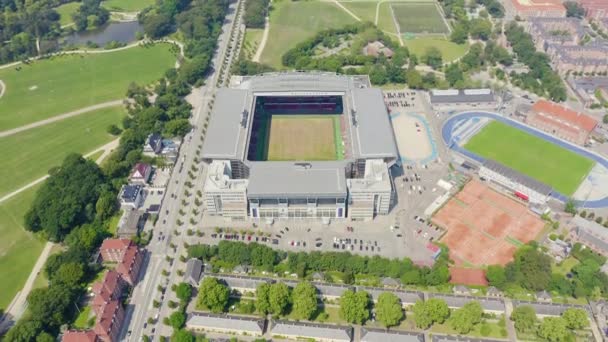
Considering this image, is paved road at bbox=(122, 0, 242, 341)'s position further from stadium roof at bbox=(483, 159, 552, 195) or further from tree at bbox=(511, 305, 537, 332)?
stadium roof at bbox=(483, 159, 552, 195)

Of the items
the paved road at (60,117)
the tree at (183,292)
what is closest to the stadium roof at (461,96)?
the tree at (183,292)

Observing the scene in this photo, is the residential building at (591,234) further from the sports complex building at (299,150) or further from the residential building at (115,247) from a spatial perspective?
the residential building at (115,247)

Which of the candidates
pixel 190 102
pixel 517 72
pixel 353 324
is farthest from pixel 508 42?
pixel 353 324

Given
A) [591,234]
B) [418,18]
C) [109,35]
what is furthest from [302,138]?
[109,35]

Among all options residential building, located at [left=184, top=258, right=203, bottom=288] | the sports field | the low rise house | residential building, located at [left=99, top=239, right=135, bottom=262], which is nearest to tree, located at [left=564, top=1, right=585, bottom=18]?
→ the sports field

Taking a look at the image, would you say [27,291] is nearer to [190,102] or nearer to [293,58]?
[190,102]

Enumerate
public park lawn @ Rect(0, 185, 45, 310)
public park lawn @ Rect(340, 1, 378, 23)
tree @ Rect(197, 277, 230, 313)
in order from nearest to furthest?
1. tree @ Rect(197, 277, 230, 313)
2. public park lawn @ Rect(0, 185, 45, 310)
3. public park lawn @ Rect(340, 1, 378, 23)
